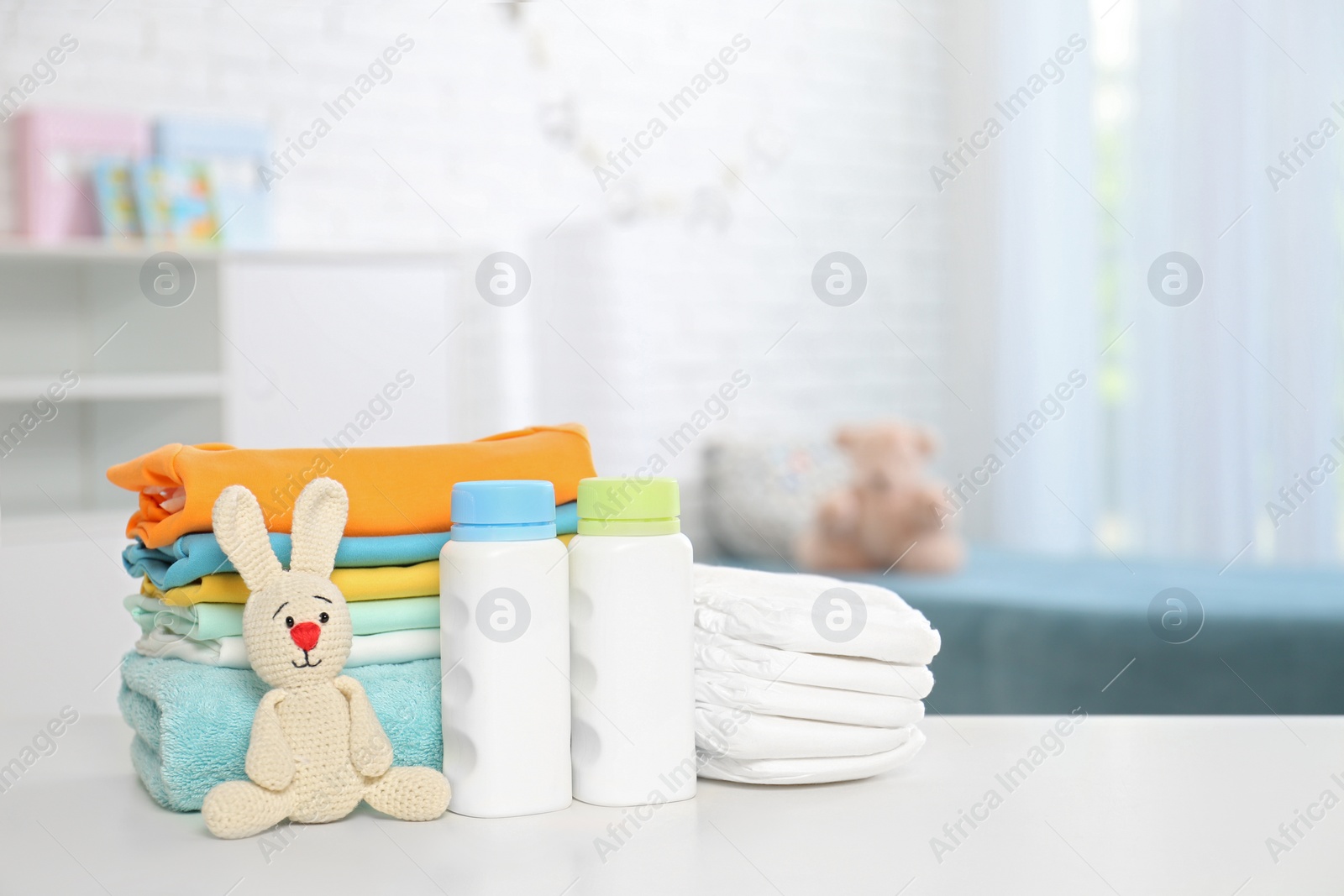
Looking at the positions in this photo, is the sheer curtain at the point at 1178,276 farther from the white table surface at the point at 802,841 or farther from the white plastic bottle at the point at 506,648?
the white plastic bottle at the point at 506,648

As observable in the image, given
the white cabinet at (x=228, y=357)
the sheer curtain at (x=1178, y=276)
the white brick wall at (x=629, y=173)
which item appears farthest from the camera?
the sheer curtain at (x=1178, y=276)

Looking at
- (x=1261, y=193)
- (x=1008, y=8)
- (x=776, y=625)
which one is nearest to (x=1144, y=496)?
(x=1261, y=193)

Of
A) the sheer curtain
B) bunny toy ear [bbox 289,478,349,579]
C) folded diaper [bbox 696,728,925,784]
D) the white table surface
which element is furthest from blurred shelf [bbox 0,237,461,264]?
the sheer curtain

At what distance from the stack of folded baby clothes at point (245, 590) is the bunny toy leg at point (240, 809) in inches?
1.6

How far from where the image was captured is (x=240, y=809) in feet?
2.21

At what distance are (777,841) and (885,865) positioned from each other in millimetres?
66

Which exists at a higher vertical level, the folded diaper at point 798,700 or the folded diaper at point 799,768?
the folded diaper at point 798,700

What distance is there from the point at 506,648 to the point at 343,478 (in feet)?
0.52

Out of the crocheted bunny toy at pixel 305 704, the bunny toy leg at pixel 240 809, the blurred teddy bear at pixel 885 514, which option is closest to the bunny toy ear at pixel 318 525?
the crocheted bunny toy at pixel 305 704

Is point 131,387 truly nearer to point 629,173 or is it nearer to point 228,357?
point 228,357

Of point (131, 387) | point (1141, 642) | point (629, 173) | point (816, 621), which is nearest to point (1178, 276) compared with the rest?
point (1141, 642)

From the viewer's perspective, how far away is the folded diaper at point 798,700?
0.76 meters

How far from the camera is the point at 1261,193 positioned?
3135 millimetres

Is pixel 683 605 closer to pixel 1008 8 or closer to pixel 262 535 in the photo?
pixel 262 535
